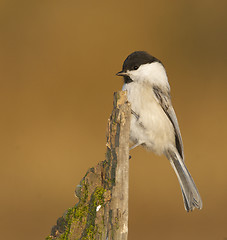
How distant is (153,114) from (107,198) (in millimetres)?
976

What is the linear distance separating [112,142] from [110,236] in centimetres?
35

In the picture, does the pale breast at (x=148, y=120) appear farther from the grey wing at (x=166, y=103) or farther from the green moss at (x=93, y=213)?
the green moss at (x=93, y=213)

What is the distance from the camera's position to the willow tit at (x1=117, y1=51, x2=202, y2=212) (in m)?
2.09

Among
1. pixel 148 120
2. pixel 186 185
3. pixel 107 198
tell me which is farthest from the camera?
pixel 186 185

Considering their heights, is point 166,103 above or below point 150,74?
below

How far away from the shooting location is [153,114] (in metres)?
2.10

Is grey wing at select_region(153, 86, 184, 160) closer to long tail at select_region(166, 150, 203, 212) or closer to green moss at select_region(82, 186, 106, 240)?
long tail at select_region(166, 150, 203, 212)

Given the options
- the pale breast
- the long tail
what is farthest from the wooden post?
the long tail

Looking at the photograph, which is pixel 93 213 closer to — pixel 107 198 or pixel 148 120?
pixel 107 198

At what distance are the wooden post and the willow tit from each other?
0.71 metres

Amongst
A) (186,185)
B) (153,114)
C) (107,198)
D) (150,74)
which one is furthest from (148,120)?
(107,198)

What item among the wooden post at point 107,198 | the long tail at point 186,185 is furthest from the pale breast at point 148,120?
the wooden post at point 107,198

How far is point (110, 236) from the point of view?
3.91 feet

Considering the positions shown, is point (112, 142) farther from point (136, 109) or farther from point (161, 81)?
point (161, 81)
